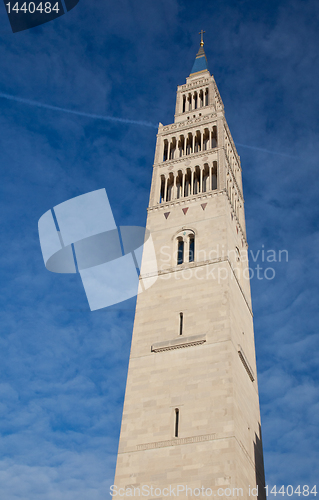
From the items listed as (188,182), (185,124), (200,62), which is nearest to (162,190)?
(188,182)

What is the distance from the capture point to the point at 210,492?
2636cm

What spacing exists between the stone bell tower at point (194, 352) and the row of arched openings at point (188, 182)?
0.10 meters

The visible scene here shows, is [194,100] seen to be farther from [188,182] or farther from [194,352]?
[194,352]

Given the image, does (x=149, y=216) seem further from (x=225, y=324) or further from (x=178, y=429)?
(x=178, y=429)

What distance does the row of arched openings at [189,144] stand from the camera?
160 feet

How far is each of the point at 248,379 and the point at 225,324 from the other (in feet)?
16.3

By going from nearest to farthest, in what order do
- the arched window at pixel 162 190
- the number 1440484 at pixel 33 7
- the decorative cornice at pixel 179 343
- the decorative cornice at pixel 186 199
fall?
the number 1440484 at pixel 33 7, the decorative cornice at pixel 179 343, the decorative cornice at pixel 186 199, the arched window at pixel 162 190

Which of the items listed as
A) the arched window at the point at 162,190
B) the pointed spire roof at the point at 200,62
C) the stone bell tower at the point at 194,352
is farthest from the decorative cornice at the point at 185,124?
the pointed spire roof at the point at 200,62

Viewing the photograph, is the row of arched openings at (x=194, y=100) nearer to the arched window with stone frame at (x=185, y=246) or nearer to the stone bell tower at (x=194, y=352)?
the stone bell tower at (x=194, y=352)

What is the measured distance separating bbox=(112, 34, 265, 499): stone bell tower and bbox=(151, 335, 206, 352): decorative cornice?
0.07m

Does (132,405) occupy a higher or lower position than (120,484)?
higher

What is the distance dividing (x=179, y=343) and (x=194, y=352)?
1.23 metres

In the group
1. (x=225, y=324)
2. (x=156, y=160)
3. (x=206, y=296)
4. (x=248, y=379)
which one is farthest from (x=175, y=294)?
(x=156, y=160)

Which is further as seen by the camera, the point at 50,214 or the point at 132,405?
the point at 50,214
